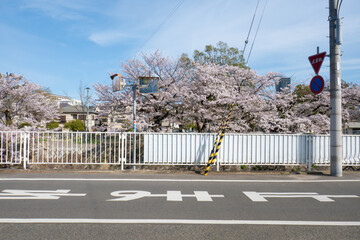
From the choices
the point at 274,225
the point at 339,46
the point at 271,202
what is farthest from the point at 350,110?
the point at 274,225

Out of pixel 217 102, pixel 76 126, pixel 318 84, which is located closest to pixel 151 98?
pixel 217 102

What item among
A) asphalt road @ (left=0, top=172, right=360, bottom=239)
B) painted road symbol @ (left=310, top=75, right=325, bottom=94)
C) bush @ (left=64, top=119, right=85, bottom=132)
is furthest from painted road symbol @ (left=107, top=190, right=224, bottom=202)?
bush @ (left=64, top=119, right=85, bottom=132)

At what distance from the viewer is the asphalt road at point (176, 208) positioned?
4.18 meters

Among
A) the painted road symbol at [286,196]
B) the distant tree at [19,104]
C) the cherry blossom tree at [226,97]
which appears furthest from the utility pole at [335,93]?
A: the distant tree at [19,104]

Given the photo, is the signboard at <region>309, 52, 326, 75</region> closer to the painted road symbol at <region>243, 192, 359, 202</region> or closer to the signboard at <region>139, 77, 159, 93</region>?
the painted road symbol at <region>243, 192, 359, 202</region>

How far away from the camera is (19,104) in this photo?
1242 centimetres

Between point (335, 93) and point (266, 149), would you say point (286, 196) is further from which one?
point (335, 93)

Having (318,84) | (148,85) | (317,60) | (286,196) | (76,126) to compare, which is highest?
(317,60)

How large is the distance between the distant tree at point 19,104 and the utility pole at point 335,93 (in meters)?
11.7

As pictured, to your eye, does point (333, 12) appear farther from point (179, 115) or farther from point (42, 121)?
point (42, 121)

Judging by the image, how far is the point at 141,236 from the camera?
400 cm

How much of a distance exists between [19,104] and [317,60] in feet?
40.1

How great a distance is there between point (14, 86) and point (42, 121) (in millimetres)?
1898

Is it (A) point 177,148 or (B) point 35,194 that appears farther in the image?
(A) point 177,148
